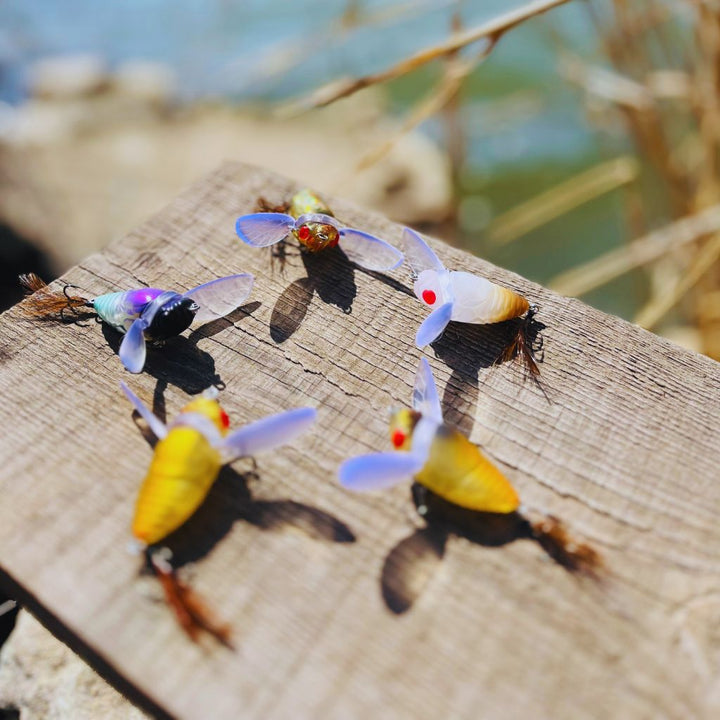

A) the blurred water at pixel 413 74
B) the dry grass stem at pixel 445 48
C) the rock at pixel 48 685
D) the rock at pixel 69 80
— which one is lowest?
the blurred water at pixel 413 74

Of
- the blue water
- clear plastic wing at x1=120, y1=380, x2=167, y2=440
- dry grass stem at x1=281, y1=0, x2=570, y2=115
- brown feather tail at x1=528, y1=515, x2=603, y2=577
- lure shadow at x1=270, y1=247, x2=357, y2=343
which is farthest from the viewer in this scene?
the blue water

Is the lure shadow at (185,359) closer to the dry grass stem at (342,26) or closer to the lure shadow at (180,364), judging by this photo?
the lure shadow at (180,364)

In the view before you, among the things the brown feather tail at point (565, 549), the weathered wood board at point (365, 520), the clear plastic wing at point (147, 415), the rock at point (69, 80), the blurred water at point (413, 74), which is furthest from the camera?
the rock at point (69, 80)

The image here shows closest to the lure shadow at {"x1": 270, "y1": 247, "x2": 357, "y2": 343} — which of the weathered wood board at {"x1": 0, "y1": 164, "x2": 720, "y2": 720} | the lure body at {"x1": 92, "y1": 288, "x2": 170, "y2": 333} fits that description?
the weathered wood board at {"x1": 0, "y1": 164, "x2": 720, "y2": 720}

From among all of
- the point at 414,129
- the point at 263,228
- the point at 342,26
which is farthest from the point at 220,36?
the point at 263,228

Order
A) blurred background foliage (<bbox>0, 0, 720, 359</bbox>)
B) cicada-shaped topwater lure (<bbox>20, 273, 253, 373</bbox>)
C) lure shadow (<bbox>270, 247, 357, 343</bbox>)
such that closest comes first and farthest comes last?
cicada-shaped topwater lure (<bbox>20, 273, 253, 373</bbox>), lure shadow (<bbox>270, 247, 357, 343</bbox>), blurred background foliage (<bbox>0, 0, 720, 359</bbox>)

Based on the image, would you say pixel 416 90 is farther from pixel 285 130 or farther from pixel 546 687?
pixel 546 687

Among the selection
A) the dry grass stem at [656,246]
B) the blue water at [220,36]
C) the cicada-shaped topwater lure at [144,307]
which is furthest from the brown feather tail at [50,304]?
the blue water at [220,36]

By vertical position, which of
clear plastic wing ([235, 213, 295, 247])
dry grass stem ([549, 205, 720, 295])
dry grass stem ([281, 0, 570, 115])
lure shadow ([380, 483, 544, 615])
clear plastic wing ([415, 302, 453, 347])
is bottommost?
dry grass stem ([549, 205, 720, 295])

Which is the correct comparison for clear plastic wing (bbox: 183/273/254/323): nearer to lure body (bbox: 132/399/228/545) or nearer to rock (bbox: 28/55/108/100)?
lure body (bbox: 132/399/228/545)
